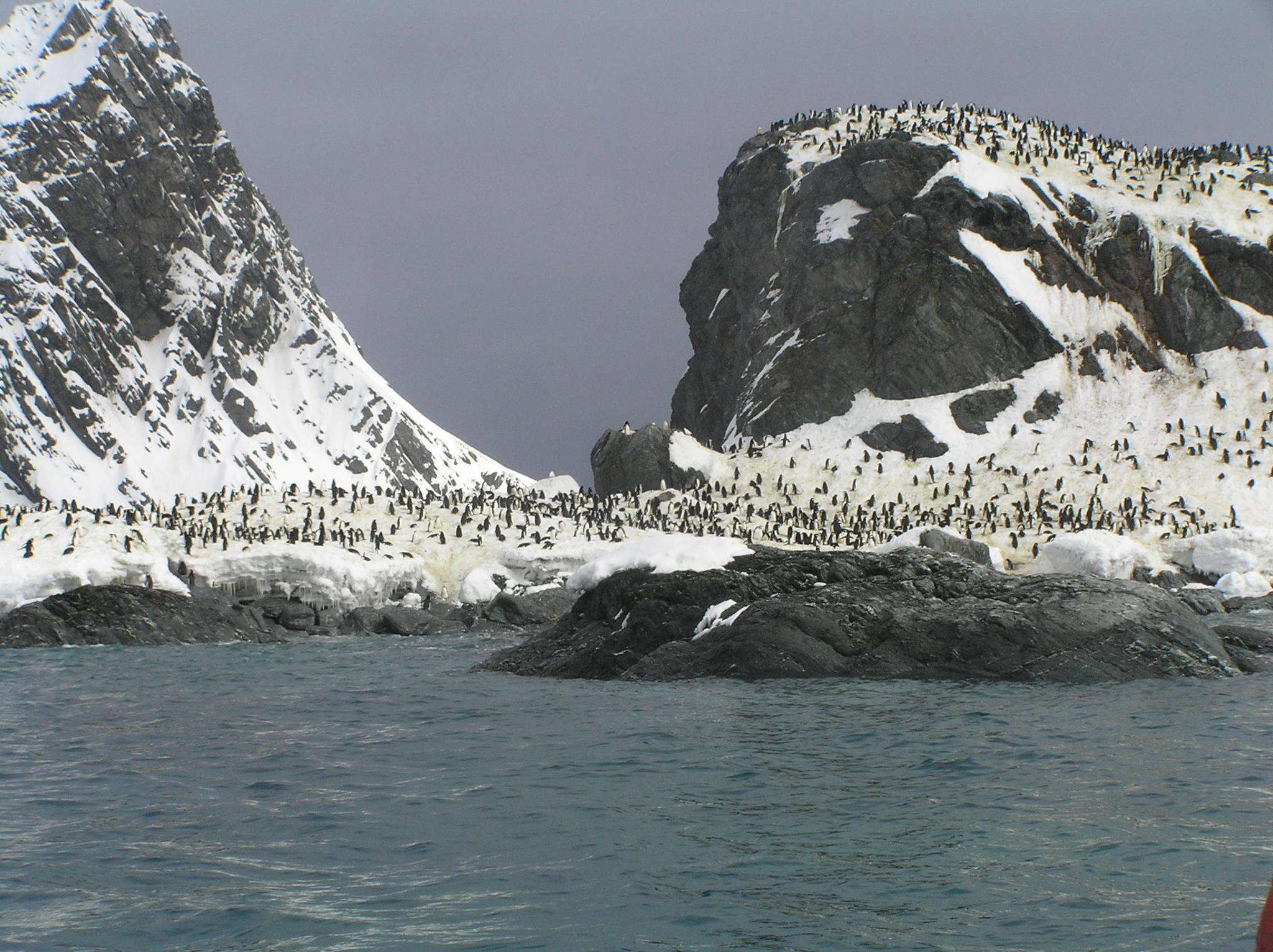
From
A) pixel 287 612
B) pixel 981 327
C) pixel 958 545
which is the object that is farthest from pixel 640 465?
pixel 287 612

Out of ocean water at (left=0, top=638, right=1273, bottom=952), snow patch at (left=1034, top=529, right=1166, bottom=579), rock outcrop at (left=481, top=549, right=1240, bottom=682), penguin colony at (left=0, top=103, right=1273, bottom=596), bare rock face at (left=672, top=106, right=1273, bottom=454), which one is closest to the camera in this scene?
ocean water at (left=0, top=638, right=1273, bottom=952)

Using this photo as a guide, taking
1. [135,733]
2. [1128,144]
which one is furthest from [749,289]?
[135,733]

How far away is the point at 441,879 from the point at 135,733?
10.3 meters

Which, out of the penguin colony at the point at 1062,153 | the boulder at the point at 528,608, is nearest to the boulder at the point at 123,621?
the boulder at the point at 528,608

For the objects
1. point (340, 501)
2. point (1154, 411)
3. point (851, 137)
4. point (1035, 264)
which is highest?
point (851, 137)

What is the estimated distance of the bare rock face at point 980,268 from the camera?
101 meters

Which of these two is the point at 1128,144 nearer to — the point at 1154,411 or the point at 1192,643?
the point at 1154,411

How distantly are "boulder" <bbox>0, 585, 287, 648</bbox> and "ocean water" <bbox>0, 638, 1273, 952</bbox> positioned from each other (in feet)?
75.6

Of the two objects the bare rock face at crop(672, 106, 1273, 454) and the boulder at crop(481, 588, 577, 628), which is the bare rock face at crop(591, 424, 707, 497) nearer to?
the bare rock face at crop(672, 106, 1273, 454)

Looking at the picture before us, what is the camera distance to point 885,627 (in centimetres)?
2261

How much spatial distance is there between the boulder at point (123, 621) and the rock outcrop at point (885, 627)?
2243 cm

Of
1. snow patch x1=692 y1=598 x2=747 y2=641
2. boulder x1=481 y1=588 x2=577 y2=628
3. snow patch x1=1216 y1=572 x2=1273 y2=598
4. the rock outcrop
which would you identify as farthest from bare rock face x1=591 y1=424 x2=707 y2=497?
snow patch x1=692 y1=598 x2=747 y2=641

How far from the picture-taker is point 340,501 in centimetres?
6506

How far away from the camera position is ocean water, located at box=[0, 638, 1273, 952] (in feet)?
27.2
